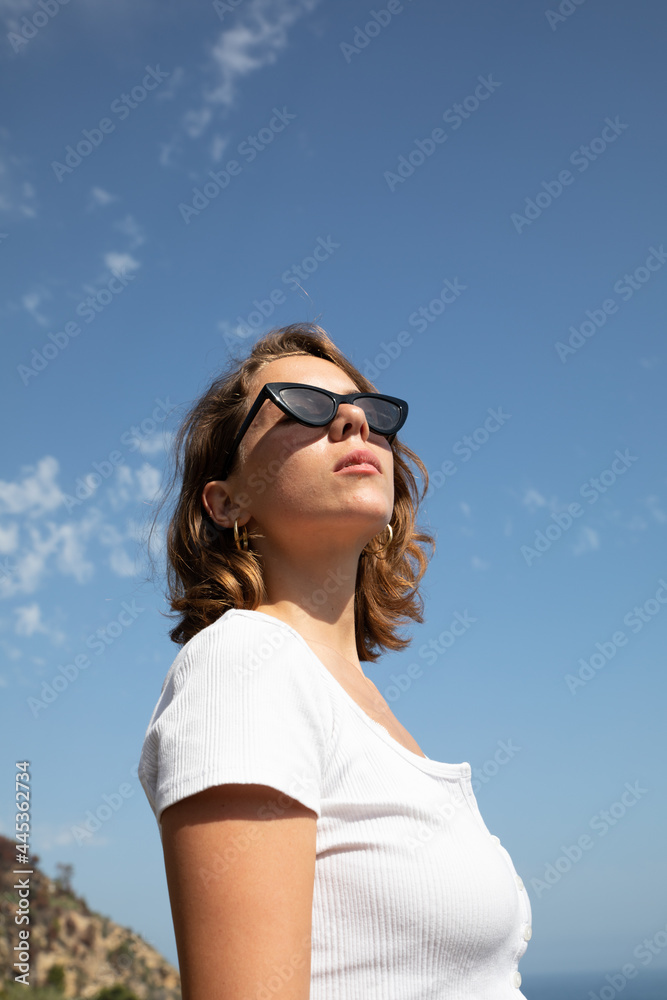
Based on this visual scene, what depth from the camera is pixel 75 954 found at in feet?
75.1

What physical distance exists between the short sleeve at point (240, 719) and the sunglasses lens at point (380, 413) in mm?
1290

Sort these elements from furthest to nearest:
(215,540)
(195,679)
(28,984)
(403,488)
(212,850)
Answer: (28,984) < (403,488) < (215,540) < (195,679) < (212,850)

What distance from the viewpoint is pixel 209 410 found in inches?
124

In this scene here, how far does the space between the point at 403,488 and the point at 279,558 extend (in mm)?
1230

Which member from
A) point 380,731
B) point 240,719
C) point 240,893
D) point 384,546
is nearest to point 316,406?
point 384,546

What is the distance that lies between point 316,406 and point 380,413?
348 mm

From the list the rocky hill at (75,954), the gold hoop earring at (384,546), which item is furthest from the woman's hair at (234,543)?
the rocky hill at (75,954)

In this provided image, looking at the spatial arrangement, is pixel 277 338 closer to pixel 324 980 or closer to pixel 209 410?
pixel 209 410

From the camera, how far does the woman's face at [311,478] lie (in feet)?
7.98

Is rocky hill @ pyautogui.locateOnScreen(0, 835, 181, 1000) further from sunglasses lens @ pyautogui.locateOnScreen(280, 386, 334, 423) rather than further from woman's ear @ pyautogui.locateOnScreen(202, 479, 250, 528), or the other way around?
sunglasses lens @ pyautogui.locateOnScreen(280, 386, 334, 423)

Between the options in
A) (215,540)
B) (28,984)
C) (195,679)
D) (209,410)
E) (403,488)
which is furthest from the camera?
(28,984)

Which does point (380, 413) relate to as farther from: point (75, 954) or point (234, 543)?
point (75, 954)

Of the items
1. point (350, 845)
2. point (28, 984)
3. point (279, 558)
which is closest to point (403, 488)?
point (279, 558)

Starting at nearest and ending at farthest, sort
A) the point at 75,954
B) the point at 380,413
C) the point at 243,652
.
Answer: the point at 243,652 < the point at 380,413 < the point at 75,954
